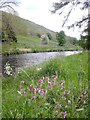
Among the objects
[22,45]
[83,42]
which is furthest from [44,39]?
[83,42]

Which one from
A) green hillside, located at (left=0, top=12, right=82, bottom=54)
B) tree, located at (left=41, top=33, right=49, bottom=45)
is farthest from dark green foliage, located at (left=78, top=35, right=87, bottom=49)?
tree, located at (left=41, top=33, right=49, bottom=45)

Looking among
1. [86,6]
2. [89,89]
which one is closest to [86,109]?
[89,89]

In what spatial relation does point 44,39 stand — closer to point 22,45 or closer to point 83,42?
point 22,45

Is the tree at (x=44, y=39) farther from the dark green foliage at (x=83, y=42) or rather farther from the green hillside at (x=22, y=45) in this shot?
the dark green foliage at (x=83, y=42)

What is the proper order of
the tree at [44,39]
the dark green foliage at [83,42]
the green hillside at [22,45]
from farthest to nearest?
1. the tree at [44,39]
2. the green hillside at [22,45]
3. the dark green foliage at [83,42]

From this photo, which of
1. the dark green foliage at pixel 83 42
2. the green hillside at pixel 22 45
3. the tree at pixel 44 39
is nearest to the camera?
the dark green foliage at pixel 83 42

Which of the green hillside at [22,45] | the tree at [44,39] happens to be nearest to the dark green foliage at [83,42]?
the green hillside at [22,45]

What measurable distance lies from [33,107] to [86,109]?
0.86m

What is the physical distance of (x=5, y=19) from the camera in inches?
1576

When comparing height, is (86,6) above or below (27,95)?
above

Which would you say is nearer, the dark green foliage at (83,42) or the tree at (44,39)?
the dark green foliage at (83,42)

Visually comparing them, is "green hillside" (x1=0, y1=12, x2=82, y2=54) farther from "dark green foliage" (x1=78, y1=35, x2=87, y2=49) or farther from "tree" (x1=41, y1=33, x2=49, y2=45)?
"tree" (x1=41, y1=33, x2=49, y2=45)

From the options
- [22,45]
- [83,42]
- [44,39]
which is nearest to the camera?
[83,42]

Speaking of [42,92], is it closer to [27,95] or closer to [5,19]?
[27,95]
